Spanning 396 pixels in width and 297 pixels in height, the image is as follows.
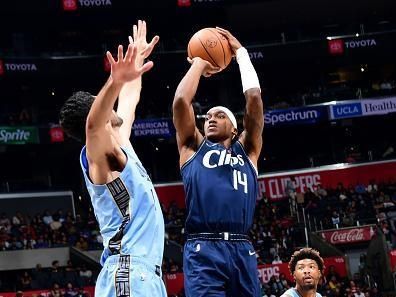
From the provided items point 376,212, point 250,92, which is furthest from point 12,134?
point 250,92

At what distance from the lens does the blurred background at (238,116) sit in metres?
26.1

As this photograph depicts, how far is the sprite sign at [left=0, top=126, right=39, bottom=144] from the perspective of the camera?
29609 millimetres

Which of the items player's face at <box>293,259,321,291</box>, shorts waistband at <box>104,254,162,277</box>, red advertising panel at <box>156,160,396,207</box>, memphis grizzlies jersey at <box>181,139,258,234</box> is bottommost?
player's face at <box>293,259,321,291</box>

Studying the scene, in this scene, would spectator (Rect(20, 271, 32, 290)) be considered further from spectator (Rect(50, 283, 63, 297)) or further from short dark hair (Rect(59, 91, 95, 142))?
short dark hair (Rect(59, 91, 95, 142))

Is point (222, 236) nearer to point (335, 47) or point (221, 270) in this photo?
point (221, 270)

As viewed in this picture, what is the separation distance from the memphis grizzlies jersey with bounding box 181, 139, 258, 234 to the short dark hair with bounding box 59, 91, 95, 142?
131 cm

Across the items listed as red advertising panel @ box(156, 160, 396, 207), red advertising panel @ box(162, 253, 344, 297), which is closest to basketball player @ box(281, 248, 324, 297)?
red advertising panel @ box(162, 253, 344, 297)

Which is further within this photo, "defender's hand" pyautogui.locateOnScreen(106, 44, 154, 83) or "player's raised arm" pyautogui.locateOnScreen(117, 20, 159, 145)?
"player's raised arm" pyautogui.locateOnScreen(117, 20, 159, 145)

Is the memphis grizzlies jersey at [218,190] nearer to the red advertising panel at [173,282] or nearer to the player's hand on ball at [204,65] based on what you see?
the player's hand on ball at [204,65]

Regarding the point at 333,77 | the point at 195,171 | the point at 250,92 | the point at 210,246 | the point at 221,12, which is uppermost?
the point at 221,12

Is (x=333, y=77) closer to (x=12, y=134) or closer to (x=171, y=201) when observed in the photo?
(x=171, y=201)

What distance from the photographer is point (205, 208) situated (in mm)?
5512

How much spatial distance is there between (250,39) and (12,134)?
12222mm

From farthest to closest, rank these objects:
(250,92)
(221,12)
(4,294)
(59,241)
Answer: (221,12)
(59,241)
(4,294)
(250,92)
